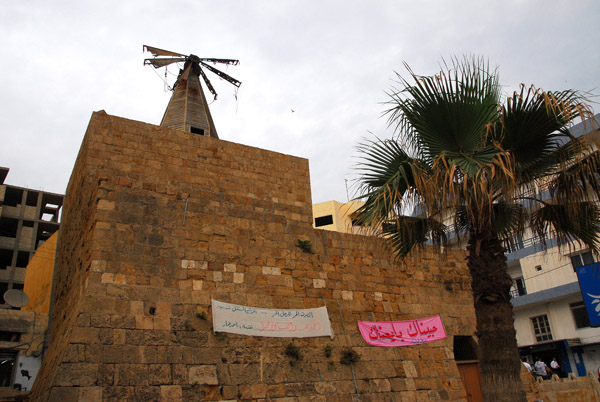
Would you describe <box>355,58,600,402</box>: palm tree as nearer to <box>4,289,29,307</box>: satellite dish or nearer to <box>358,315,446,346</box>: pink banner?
<box>358,315,446,346</box>: pink banner

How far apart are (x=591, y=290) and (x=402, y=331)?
8.52m

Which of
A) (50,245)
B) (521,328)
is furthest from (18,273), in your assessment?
(521,328)

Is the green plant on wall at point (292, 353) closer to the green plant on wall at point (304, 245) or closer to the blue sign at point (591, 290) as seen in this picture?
the green plant on wall at point (304, 245)

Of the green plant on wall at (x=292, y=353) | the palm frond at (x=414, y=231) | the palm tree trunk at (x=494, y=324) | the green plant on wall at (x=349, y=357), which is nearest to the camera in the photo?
the palm tree trunk at (x=494, y=324)

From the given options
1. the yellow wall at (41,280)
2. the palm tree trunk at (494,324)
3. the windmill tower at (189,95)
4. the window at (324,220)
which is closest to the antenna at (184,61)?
the windmill tower at (189,95)

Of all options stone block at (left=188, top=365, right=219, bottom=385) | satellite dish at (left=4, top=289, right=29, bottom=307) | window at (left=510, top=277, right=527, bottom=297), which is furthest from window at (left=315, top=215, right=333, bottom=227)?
stone block at (left=188, top=365, right=219, bottom=385)

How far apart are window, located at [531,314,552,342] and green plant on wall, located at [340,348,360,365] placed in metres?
15.1

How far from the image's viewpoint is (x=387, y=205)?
6582 mm

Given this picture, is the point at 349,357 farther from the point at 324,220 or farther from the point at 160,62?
the point at 324,220

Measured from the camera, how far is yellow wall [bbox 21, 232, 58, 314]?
14211 millimetres

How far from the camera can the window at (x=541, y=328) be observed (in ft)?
68.9

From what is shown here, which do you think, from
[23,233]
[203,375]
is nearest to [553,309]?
[203,375]

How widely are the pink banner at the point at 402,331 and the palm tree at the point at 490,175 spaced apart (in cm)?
365

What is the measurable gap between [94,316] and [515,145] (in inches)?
251
